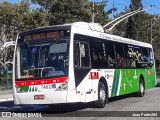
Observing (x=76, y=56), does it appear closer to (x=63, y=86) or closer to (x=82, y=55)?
(x=82, y=55)

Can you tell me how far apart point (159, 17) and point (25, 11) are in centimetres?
4454

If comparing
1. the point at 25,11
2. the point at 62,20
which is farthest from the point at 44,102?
the point at 62,20

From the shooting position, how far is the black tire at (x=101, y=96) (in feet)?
48.7

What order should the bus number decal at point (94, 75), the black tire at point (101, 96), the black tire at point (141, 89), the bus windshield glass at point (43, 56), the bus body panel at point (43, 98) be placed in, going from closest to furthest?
the bus body panel at point (43, 98) < the bus windshield glass at point (43, 56) < the bus number decal at point (94, 75) < the black tire at point (101, 96) < the black tire at point (141, 89)

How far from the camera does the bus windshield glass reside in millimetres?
13016

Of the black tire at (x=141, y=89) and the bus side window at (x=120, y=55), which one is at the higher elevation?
the bus side window at (x=120, y=55)

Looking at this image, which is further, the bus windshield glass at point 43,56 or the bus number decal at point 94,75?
the bus number decal at point 94,75

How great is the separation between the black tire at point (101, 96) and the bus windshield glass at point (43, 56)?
101 inches

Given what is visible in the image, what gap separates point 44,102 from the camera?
12984mm

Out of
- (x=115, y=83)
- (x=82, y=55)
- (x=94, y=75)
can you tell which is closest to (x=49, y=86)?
(x=82, y=55)

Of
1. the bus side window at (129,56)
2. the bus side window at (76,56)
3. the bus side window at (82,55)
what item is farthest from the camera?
the bus side window at (129,56)

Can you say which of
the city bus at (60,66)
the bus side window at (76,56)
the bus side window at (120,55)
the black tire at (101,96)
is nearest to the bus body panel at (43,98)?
the city bus at (60,66)

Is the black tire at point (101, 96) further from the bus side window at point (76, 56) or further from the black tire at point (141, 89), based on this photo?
the black tire at point (141, 89)

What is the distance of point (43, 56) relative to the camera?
13273mm
